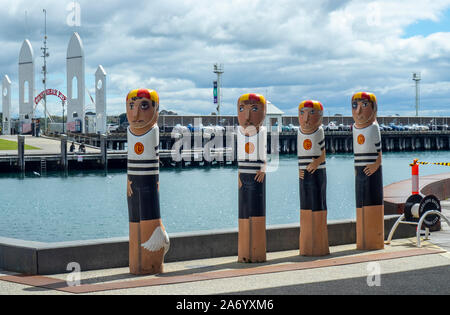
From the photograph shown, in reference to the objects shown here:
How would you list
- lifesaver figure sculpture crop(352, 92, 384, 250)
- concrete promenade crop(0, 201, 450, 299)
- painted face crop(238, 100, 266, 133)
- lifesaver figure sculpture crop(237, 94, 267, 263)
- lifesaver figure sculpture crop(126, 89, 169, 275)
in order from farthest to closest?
lifesaver figure sculpture crop(352, 92, 384, 250) → painted face crop(238, 100, 266, 133) → lifesaver figure sculpture crop(237, 94, 267, 263) → lifesaver figure sculpture crop(126, 89, 169, 275) → concrete promenade crop(0, 201, 450, 299)

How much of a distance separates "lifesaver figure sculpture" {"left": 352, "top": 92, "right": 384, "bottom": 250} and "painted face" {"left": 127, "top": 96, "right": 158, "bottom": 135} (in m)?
3.90

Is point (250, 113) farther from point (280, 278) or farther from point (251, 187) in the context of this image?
point (280, 278)

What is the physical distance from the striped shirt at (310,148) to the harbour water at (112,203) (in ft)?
47.6

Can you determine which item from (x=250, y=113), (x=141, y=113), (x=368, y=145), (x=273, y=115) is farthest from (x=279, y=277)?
(x=273, y=115)

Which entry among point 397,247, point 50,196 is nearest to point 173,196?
point 50,196

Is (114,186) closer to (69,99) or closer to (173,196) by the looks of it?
Answer: (173,196)

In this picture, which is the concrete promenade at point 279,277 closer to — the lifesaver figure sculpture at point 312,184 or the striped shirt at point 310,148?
the lifesaver figure sculpture at point 312,184

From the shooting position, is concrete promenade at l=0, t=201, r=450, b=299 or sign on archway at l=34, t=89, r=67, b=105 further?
sign on archway at l=34, t=89, r=67, b=105

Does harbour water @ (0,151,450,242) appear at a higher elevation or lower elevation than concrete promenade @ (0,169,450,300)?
lower

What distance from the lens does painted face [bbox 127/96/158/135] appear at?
31.1 ft

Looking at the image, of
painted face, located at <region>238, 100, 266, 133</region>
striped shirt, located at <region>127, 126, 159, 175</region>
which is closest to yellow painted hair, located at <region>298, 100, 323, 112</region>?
painted face, located at <region>238, 100, 266, 133</region>

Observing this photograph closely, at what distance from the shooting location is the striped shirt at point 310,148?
10859 mm

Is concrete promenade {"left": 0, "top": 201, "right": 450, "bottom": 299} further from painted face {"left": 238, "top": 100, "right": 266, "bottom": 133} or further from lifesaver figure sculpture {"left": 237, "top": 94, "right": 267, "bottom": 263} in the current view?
painted face {"left": 238, "top": 100, "right": 266, "bottom": 133}

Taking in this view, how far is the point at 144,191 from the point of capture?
9422 millimetres
